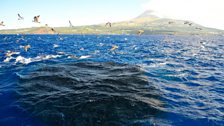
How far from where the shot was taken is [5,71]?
31.5 meters

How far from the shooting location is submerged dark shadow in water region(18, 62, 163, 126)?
55.5ft

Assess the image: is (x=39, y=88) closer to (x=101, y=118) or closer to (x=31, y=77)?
(x=31, y=77)

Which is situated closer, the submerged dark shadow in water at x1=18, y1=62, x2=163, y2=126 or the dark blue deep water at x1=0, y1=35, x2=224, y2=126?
the dark blue deep water at x1=0, y1=35, x2=224, y2=126

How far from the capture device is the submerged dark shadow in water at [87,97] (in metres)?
16.9

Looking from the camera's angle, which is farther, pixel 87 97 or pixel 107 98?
pixel 87 97

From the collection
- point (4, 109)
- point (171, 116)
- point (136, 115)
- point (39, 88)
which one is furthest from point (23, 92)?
point (171, 116)

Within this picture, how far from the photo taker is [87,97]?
2072cm

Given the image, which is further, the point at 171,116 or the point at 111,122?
the point at 171,116

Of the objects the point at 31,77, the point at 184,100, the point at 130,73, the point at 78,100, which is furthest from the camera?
the point at 130,73

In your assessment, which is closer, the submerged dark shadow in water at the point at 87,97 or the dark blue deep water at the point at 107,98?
the dark blue deep water at the point at 107,98

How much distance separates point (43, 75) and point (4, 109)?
387 inches

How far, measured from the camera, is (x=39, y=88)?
76.0 feet

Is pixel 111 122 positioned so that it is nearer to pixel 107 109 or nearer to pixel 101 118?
pixel 101 118

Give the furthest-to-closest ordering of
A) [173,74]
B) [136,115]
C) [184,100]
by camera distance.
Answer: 1. [173,74]
2. [184,100]
3. [136,115]
